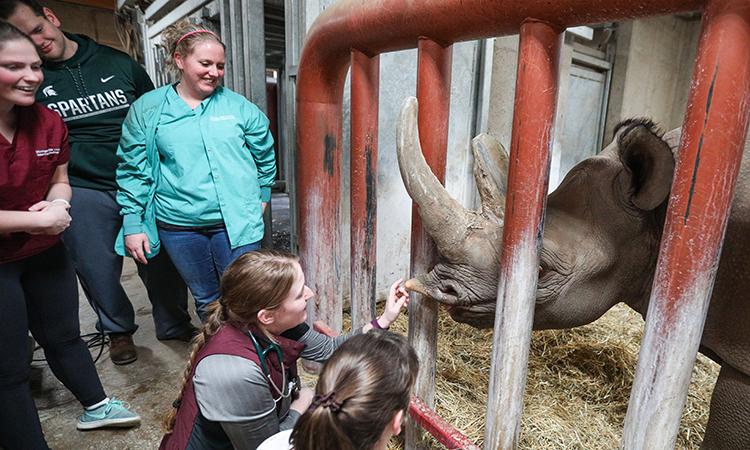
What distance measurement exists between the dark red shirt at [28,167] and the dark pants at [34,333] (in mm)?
74

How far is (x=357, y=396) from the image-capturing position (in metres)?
1.05

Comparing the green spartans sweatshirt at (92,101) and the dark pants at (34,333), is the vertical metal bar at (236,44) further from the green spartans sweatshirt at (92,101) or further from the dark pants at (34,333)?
the dark pants at (34,333)

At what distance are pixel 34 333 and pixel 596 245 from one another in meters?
2.19

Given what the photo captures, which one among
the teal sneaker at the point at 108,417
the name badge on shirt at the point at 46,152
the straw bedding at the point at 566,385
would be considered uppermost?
the name badge on shirt at the point at 46,152

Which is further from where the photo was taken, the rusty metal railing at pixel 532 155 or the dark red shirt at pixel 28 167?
the dark red shirt at pixel 28 167

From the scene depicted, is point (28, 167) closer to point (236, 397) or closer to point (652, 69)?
point (236, 397)

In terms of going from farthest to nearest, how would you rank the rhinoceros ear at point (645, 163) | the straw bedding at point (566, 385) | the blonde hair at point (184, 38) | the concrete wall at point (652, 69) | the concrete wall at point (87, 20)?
1. the concrete wall at point (87, 20)
2. the concrete wall at point (652, 69)
3. the blonde hair at point (184, 38)
4. the straw bedding at point (566, 385)
5. the rhinoceros ear at point (645, 163)

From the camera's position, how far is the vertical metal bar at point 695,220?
2.88 feet

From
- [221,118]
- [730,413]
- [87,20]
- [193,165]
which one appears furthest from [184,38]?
[87,20]

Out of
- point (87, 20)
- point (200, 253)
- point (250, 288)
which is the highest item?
point (87, 20)

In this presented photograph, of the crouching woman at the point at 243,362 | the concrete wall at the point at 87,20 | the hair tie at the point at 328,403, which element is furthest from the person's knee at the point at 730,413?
the concrete wall at the point at 87,20

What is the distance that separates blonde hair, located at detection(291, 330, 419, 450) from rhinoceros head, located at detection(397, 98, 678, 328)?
41cm

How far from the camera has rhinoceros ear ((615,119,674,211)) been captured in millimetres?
1301

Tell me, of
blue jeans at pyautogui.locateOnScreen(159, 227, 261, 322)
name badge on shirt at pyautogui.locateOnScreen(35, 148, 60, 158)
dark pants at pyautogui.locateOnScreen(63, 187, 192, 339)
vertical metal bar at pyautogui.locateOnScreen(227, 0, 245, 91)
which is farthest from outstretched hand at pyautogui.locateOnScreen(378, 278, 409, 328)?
vertical metal bar at pyautogui.locateOnScreen(227, 0, 245, 91)
